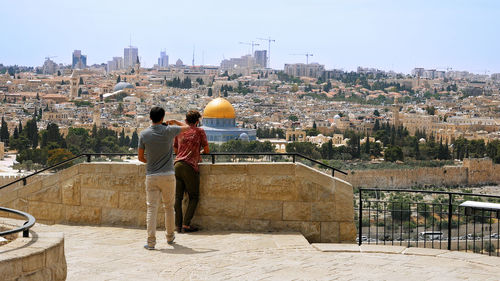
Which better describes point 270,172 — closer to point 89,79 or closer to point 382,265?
point 382,265

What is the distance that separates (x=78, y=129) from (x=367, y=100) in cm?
8103

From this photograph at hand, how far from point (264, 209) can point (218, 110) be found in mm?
50886

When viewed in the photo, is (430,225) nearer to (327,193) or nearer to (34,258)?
(327,193)

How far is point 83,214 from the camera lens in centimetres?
666

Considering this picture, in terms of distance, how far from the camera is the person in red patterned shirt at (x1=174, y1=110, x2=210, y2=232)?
595 cm

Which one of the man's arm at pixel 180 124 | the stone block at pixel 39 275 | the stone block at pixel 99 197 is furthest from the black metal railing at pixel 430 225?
the stone block at pixel 39 275

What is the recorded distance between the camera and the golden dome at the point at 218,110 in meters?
56.6

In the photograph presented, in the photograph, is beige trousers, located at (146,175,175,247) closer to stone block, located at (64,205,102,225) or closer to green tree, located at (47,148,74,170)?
stone block, located at (64,205,102,225)

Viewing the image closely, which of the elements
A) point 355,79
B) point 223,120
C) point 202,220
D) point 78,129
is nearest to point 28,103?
point 78,129

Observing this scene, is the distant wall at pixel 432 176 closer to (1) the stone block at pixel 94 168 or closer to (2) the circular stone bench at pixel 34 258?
(1) the stone block at pixel 94 168

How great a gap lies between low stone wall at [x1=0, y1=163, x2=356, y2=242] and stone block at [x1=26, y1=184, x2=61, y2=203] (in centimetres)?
30

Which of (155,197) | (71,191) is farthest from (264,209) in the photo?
(71,191)

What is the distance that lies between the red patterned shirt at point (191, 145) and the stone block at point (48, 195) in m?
1.46

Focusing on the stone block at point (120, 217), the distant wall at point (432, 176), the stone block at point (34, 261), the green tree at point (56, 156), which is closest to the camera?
the stone block at point (34, 261)
